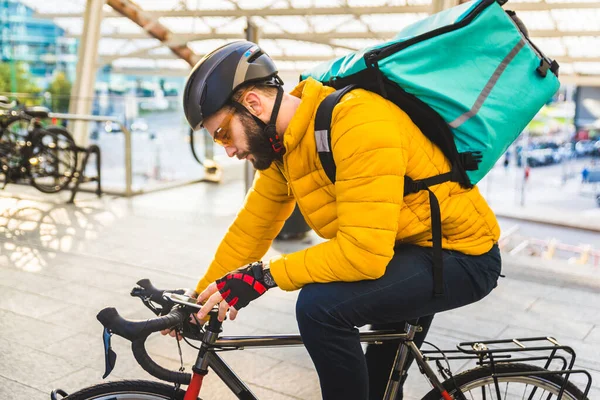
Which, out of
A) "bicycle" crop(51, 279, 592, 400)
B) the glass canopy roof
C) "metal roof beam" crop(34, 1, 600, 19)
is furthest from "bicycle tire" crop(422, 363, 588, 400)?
"metal roof beam" crop(34, 1, 600, 19)

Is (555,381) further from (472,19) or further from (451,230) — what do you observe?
(472,19)

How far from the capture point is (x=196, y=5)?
2455cm

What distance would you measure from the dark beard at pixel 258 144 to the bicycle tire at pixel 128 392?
0.73 m

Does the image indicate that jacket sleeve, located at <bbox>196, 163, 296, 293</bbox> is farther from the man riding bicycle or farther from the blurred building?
the blurred building

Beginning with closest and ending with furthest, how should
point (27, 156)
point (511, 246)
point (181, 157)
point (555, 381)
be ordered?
point (555, 381), point (27, 156), point (181, 157), point (511, 246)

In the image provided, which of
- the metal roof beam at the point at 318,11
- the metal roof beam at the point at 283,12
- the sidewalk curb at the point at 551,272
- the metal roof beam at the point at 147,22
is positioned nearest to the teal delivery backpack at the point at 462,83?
the sidewalk curb at the point at 551,272

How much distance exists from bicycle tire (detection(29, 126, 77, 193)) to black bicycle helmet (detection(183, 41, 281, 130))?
25.3 feet

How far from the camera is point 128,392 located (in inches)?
79.4

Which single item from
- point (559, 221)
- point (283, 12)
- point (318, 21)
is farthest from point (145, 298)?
point (318, 21)

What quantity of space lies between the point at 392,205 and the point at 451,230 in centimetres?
36

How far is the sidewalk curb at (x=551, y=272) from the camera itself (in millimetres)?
6195

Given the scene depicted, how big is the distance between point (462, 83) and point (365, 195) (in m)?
0.50

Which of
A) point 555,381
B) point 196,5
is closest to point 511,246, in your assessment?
point 196,5

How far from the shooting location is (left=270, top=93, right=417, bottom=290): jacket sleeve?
1.89 metres
